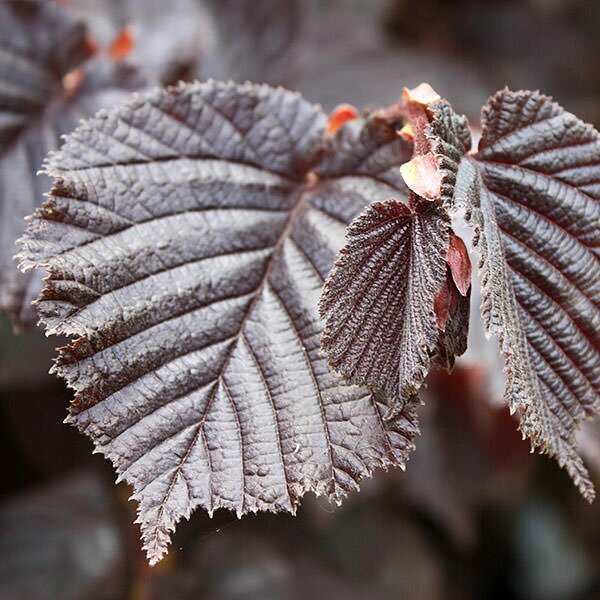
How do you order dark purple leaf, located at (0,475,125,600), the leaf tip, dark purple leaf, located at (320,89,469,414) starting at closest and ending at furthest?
1. dark purple leaf, located at (320,89,469,414)
2. the leaf tip
3. dark purple leaf, located at (0,475,125,600)

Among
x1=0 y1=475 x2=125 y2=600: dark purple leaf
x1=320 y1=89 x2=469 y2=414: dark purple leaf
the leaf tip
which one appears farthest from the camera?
x1=0 y1=475 x2=125 y2=600: dark purple leaf

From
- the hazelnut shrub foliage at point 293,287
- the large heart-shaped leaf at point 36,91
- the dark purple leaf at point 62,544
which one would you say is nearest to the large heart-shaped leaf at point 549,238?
the hazelnut shrub foliage at point 293,287

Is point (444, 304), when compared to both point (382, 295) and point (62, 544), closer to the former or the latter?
point (382, 295)

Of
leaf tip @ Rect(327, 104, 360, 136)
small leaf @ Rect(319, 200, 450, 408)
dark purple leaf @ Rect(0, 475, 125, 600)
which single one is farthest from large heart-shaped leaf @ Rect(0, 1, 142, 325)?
dark purple leaf @ Rect(0, 475, 125, 600)

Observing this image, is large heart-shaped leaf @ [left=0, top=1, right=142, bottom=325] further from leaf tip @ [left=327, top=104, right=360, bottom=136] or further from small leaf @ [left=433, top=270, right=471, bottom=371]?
small leaf @ [left=433, top=270, right=471, bottom=371]

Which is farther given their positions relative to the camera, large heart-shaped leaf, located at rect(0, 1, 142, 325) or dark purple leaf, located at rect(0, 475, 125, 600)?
dark purple leaf, located at rect(0, 475, 125, 600)

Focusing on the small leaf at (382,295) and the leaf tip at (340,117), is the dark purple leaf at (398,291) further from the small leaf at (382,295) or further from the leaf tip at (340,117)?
the leaf tip at (340,117)
